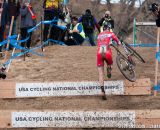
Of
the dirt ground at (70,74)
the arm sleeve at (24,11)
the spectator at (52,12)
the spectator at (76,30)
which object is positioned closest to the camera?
the dirt ground at (70,74)

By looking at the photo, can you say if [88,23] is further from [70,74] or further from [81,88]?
[81,88]

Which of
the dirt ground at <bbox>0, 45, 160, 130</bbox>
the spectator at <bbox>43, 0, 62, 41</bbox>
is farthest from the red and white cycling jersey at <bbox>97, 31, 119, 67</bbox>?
the spectator at <bbox>43, 0, 62, 41</bbox>

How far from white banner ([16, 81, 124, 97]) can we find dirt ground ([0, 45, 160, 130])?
165mm

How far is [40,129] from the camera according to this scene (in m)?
10.3

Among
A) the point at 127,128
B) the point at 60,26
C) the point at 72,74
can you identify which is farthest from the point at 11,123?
the point at 60,26

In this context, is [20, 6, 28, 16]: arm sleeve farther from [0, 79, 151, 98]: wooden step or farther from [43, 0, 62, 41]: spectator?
[0, 79, 151, 98]: wooden step

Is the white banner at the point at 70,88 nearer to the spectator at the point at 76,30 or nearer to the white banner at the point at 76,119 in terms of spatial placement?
the white banner at the point at 76,119

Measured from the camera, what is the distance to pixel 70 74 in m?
14.5

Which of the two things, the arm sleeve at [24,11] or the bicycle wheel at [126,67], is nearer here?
the bicycle wheel at [126,67]

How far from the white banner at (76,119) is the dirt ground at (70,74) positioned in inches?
40.5

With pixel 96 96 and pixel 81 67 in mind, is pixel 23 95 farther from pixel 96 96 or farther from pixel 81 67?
pixel 81 67

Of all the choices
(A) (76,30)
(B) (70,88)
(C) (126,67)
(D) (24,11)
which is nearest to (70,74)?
(B) (70,88)

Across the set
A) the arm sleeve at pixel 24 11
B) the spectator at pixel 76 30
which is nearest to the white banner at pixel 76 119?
the arm sleeve at pixel 24 11

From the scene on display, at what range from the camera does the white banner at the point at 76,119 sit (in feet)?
32.9
